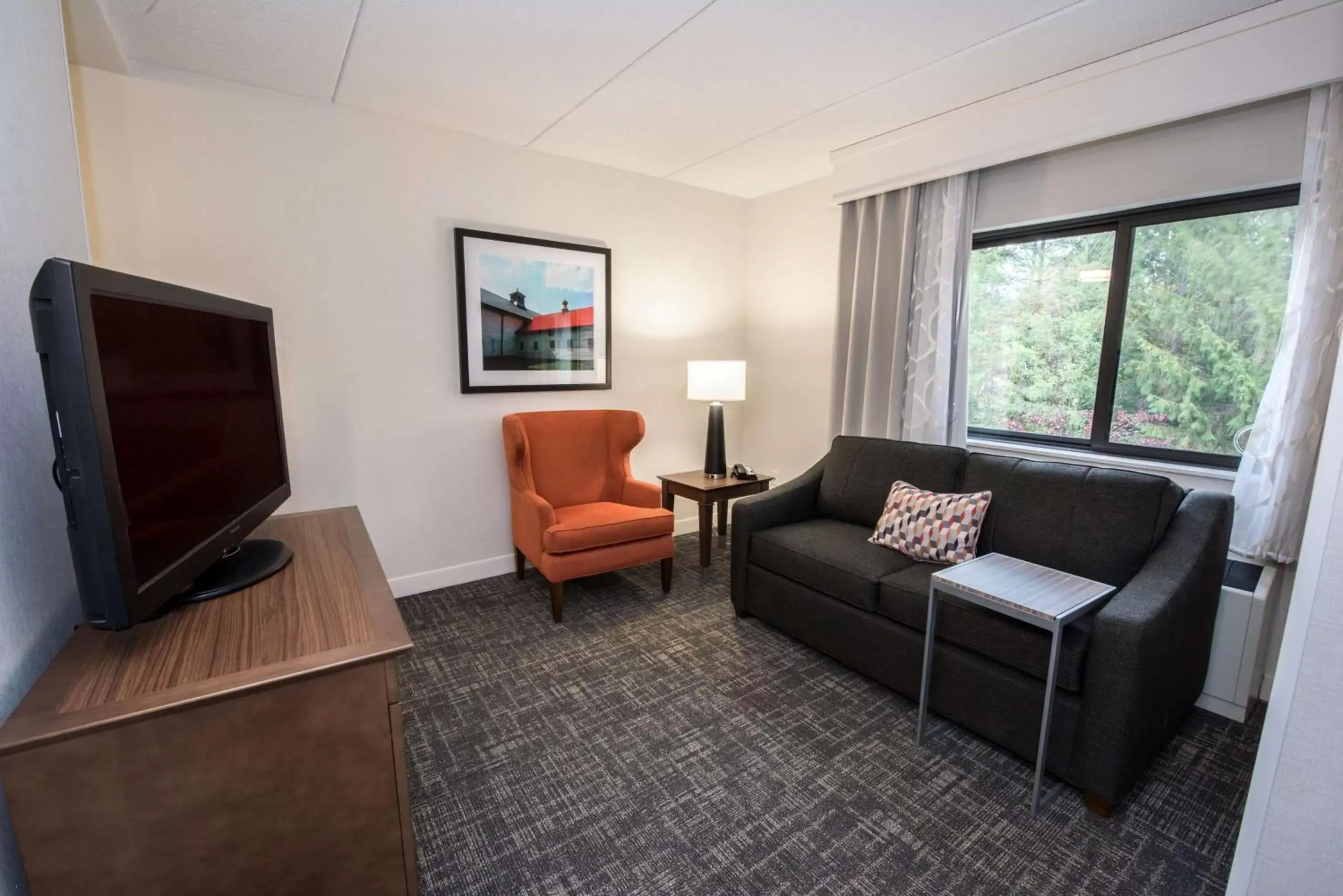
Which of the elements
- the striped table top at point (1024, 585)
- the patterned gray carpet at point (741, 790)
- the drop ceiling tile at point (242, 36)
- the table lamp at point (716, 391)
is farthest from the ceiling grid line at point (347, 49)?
the striped table top at point (1024, 585)

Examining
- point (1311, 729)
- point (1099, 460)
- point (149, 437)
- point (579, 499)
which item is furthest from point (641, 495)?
point (1311, 729)

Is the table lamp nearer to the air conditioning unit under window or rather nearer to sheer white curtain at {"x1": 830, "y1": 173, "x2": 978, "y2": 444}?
sheer white curtain at {"x1": 830, "y1": 173, "x2": 978, "y2": 444}

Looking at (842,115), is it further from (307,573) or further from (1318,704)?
(307,573)

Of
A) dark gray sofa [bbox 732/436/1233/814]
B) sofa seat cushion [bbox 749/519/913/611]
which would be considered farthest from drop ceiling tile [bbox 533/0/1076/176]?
sofa seat cushion [bbox 749/519/913/611]

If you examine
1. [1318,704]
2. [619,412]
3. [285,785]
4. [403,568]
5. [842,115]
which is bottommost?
[403,568]

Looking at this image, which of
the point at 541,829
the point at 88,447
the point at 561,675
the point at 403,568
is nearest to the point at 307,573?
the point at 88,447

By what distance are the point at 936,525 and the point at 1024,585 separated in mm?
577

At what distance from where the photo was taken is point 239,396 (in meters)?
1.58

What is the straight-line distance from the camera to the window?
7.41ft

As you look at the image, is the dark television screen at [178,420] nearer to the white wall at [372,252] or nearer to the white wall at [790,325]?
the white wall at [372,252]

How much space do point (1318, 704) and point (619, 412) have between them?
290 centimetres

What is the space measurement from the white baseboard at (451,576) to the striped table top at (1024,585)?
152cm

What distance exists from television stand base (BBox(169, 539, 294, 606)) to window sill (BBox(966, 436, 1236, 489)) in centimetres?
290

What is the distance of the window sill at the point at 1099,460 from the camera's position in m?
2.35
